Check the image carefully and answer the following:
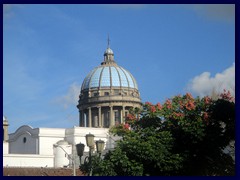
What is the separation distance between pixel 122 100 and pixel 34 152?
1607cm

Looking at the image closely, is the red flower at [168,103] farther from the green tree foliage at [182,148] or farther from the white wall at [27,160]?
the white wall at [27,160]

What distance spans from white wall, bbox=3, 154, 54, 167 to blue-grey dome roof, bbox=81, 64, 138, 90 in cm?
1782

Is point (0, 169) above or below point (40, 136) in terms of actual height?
below

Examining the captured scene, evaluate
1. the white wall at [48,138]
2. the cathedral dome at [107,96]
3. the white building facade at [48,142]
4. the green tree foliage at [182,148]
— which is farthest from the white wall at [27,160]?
the green tree foliage at [182,148]

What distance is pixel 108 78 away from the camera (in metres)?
81.8

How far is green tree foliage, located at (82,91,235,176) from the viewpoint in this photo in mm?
22453

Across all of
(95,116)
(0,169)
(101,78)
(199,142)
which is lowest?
(0,169)

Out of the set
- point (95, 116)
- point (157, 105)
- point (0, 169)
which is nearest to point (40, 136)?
point (95, 116)

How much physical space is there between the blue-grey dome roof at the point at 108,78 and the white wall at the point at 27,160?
17820 millimetres

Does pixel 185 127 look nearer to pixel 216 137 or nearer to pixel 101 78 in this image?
pixel 216 137

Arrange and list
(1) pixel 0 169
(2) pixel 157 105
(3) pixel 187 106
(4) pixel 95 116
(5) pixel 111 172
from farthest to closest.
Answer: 1. (4) pixel 95 116
2. (2) pixel 157 105
3. (3) pixel 187 106
4. (5) pixel 111 172
5. (1) pixel 0 169

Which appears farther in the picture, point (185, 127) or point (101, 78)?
point (101, 78)

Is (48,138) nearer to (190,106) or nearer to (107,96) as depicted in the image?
(107,96)

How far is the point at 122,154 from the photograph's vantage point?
2327 centimetres
